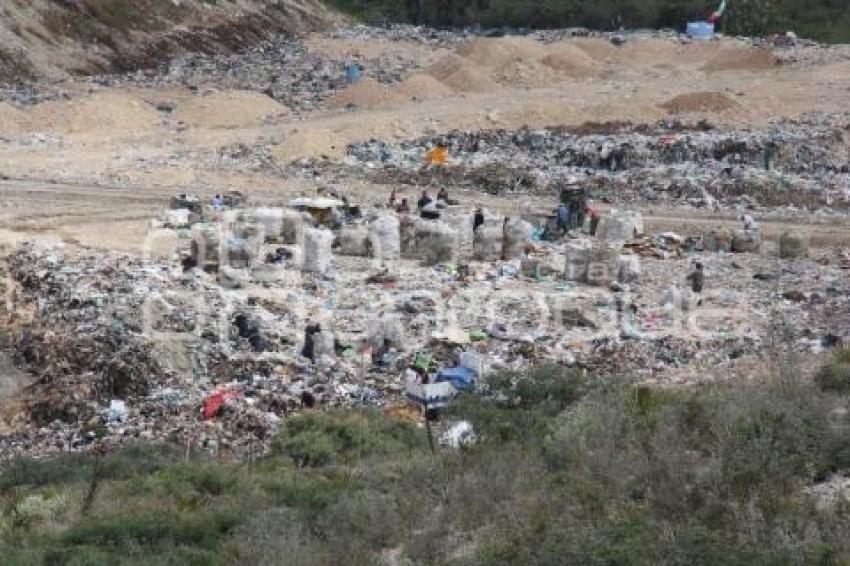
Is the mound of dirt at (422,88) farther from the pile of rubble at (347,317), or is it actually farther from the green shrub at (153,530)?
the green shrub at (153,530)

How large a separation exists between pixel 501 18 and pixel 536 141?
26029 mm

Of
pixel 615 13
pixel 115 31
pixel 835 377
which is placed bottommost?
pixel 835 377

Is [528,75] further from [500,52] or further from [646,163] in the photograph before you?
[646,163]

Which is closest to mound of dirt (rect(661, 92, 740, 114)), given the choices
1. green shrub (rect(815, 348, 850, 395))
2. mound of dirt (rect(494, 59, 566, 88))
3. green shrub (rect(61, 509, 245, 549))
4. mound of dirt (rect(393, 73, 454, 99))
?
mound of dirt (rect(393, 73, 454, 99))

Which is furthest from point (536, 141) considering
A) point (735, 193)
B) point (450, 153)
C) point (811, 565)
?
point (811, 565)

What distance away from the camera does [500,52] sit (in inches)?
1391

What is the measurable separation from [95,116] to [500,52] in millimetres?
12438

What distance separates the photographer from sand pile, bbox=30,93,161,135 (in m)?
26.5

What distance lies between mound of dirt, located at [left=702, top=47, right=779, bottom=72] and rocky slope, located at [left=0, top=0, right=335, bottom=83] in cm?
1483

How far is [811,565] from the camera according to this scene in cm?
667

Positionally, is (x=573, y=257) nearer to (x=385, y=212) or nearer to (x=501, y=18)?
(x=385, y=212)

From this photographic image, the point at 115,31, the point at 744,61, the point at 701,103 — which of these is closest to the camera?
the point at 701,103

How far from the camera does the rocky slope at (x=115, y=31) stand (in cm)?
3378

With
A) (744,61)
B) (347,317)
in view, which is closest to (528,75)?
(744,61)
